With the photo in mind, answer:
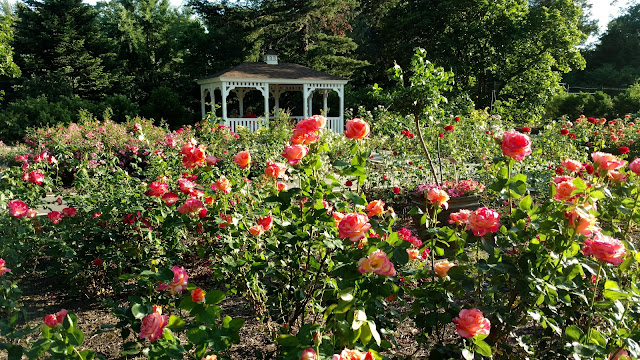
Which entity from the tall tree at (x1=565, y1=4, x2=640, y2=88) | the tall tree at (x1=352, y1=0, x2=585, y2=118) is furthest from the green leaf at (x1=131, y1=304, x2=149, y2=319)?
the tall tree at (x1=565, y1=4, x2=640, y2=88)

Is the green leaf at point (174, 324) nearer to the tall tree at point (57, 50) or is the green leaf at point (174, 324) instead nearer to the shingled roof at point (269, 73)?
the shingled roof at point (269, 73)

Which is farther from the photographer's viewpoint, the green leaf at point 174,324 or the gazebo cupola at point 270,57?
the gazebo cupola at point 270,57

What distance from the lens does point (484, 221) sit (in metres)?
1.51

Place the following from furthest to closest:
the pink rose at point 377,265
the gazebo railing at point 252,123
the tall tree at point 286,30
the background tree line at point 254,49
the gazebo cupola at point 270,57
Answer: the tall tree at point 286,30 < the gazebo cupola at point 270,57 < the background tree line at point 254,49 < the gazebo railing at point 252,123 < the pink rose at point 377,265

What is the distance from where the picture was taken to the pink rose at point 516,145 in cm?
149

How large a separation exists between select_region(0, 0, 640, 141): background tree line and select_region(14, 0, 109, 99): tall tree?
0.17 feet

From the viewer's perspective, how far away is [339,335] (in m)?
1.31

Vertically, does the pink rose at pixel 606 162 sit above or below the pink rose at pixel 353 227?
above

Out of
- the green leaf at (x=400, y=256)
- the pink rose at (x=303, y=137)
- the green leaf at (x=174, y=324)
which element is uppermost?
the pink rose at (x=303, y=137)

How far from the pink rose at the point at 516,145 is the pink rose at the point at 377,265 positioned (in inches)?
21.5

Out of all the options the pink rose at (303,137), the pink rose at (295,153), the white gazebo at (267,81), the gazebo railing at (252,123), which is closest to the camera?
the pink rose at (295,153)

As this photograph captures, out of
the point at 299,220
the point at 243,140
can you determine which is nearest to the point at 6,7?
the point at 243,140

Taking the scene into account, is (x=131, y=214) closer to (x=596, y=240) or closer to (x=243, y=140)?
(x=596, y=240)

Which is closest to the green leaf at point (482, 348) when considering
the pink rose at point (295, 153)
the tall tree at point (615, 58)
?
the pink rose at point (295, 153)
